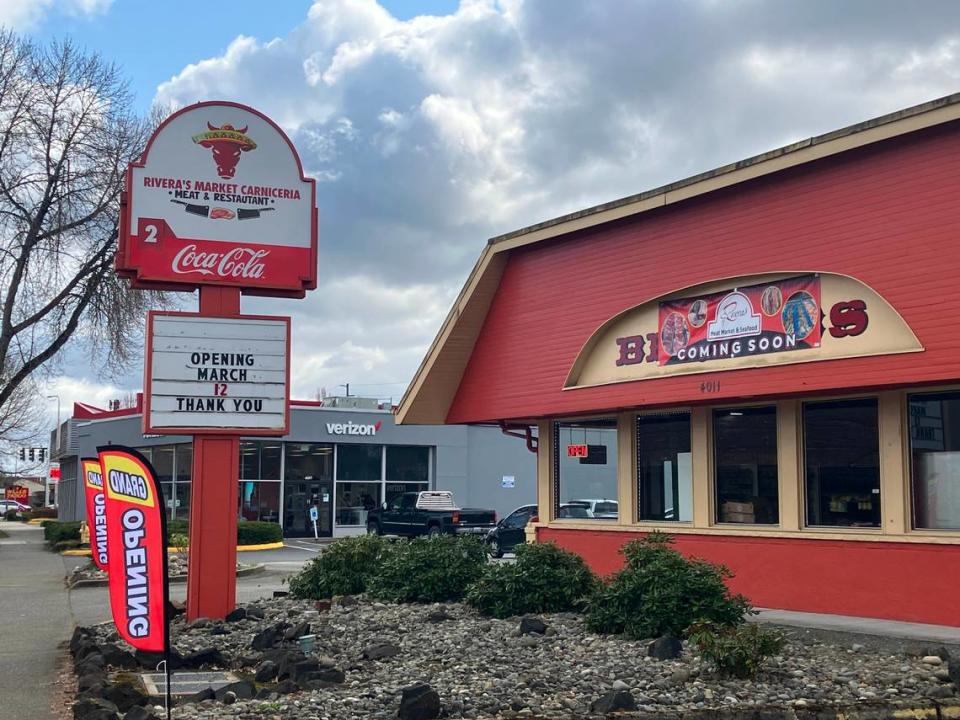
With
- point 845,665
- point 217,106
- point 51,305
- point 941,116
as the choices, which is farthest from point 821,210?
point 51,305

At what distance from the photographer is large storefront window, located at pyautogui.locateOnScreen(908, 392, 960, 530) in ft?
41.4

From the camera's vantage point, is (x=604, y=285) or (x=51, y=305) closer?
(x=604, y=285)

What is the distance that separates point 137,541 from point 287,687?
1.85 m

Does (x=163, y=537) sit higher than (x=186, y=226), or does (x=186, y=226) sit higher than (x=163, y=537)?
(x=186, y=226)

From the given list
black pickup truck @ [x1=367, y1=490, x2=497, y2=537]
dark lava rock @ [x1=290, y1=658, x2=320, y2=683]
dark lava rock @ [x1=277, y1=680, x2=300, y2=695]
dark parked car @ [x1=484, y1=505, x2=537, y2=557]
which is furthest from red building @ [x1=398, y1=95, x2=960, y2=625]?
black pickup truck @ [x1=367, y1=490, x2=497, y2=537]

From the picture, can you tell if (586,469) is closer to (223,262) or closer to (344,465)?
(223,262)

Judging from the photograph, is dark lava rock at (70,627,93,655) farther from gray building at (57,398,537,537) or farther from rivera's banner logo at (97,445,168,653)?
gray building at (57,398,537,537)

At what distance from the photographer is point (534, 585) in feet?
40.6

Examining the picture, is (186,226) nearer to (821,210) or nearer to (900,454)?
(821,210)

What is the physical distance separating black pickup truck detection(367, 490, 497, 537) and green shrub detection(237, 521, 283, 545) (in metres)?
3.44

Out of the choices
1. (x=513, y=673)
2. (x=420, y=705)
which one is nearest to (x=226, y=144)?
(x=513, y=673)

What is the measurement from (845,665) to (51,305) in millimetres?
26352

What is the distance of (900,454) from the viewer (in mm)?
13008

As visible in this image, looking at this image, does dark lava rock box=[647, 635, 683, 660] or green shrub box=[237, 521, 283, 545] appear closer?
dark lava rock box=[647, 635, 683, 660]
